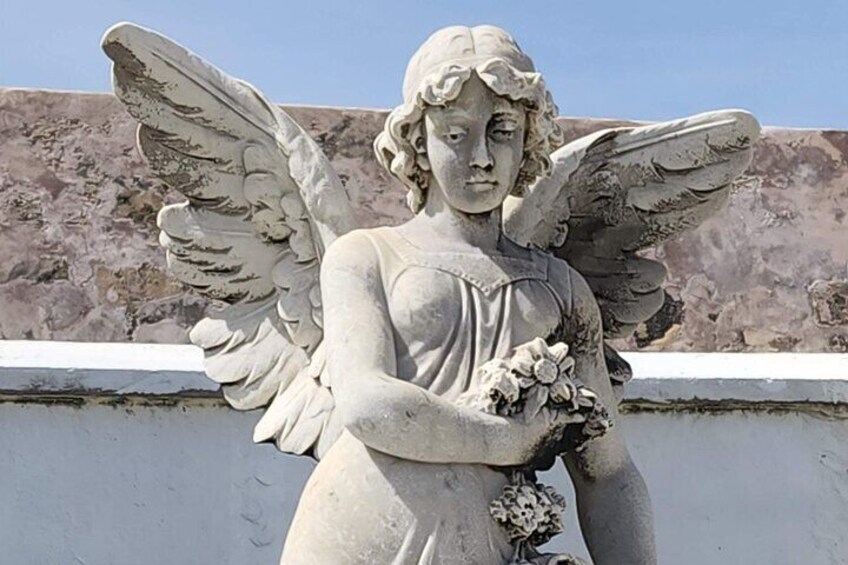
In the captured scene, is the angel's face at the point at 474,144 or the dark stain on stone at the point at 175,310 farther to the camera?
the dark stain on stone at the point at 175,310

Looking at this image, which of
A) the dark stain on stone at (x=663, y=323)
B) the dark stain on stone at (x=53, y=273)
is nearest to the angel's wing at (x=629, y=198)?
the dark stain on stone at (x=663, y=323)

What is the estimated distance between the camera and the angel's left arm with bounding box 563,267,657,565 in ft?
6.86

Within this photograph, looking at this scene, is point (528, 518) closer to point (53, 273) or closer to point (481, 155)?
point (481, 155)

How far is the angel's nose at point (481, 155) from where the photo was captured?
2012 millimetres

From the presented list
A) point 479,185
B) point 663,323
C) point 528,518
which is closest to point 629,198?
point 479,185

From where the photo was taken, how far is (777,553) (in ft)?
14.3

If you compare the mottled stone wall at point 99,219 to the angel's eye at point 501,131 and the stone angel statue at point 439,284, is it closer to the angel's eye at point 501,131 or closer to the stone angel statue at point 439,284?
the stone angel statue at point 439,284

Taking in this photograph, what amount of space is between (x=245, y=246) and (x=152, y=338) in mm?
1882

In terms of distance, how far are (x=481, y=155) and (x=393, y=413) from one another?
0.42m

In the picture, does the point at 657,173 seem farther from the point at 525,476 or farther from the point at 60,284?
the point at 60,284

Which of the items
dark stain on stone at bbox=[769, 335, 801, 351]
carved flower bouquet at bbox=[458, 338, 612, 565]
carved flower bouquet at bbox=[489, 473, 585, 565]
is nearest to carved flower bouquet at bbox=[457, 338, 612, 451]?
carved flower bouquet at bbox=[458, 338, 612, 565]

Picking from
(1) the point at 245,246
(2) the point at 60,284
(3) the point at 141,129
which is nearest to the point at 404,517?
(1) the point at 245,246

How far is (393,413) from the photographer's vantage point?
1849mm

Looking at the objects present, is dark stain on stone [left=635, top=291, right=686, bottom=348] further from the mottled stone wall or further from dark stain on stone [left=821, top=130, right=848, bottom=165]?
dark stain on stone [left=821, top=130, right=848, bottom=165]
